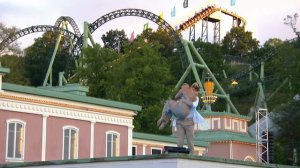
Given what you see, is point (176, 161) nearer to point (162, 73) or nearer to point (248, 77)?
point (162, 73)

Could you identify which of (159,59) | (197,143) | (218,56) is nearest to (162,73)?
(159,59)

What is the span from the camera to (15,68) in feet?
314

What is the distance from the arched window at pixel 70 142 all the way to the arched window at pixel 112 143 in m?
2.40

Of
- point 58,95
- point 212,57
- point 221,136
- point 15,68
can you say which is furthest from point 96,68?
point 212,57

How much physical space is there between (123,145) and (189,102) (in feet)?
66.4

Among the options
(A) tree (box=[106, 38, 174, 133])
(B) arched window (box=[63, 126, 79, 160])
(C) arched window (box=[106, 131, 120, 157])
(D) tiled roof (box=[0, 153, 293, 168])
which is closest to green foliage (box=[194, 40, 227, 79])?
(A) tree (box=[106, 38, 174, 133])

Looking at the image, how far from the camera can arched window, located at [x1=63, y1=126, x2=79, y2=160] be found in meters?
39.6

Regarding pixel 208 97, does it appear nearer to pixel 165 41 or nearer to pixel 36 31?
pixel 36 31

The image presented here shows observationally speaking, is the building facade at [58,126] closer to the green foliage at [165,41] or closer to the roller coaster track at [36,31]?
the roller coaster track at [36,31]

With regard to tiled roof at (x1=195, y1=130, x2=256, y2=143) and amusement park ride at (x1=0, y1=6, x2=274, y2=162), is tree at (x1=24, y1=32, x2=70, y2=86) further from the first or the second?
tiled roof at (x1=195, y1=130, x2=256, y2=143)

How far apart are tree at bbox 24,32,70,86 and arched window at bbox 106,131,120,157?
56714 millimetres

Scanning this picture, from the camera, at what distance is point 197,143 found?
52688 millimetres

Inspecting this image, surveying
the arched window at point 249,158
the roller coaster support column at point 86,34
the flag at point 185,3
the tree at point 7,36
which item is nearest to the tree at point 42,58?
the tree at point 7,36

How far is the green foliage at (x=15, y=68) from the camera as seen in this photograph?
89150mm
